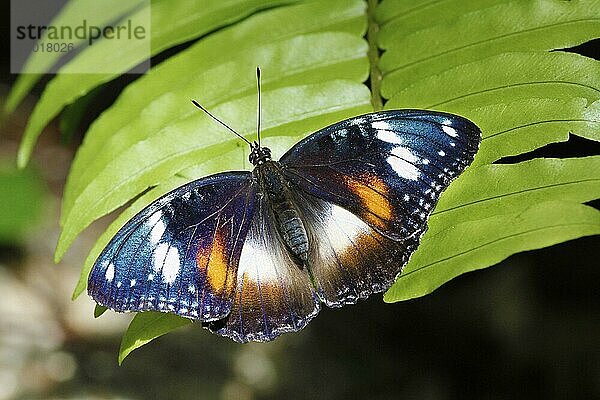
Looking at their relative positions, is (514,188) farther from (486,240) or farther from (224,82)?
(224,82)

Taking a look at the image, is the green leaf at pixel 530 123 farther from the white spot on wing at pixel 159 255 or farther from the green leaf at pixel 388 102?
the white spot on wing at pixel 159 255

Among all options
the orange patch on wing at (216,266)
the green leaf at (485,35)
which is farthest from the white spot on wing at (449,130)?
the orange patch on wing at (216,266)

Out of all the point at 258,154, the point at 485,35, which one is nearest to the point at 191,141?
the point at 258,154

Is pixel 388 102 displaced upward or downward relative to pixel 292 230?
upward

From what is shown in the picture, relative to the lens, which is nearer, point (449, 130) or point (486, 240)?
point (486, 240)

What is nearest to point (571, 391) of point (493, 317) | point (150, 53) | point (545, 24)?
point (493, 317)
